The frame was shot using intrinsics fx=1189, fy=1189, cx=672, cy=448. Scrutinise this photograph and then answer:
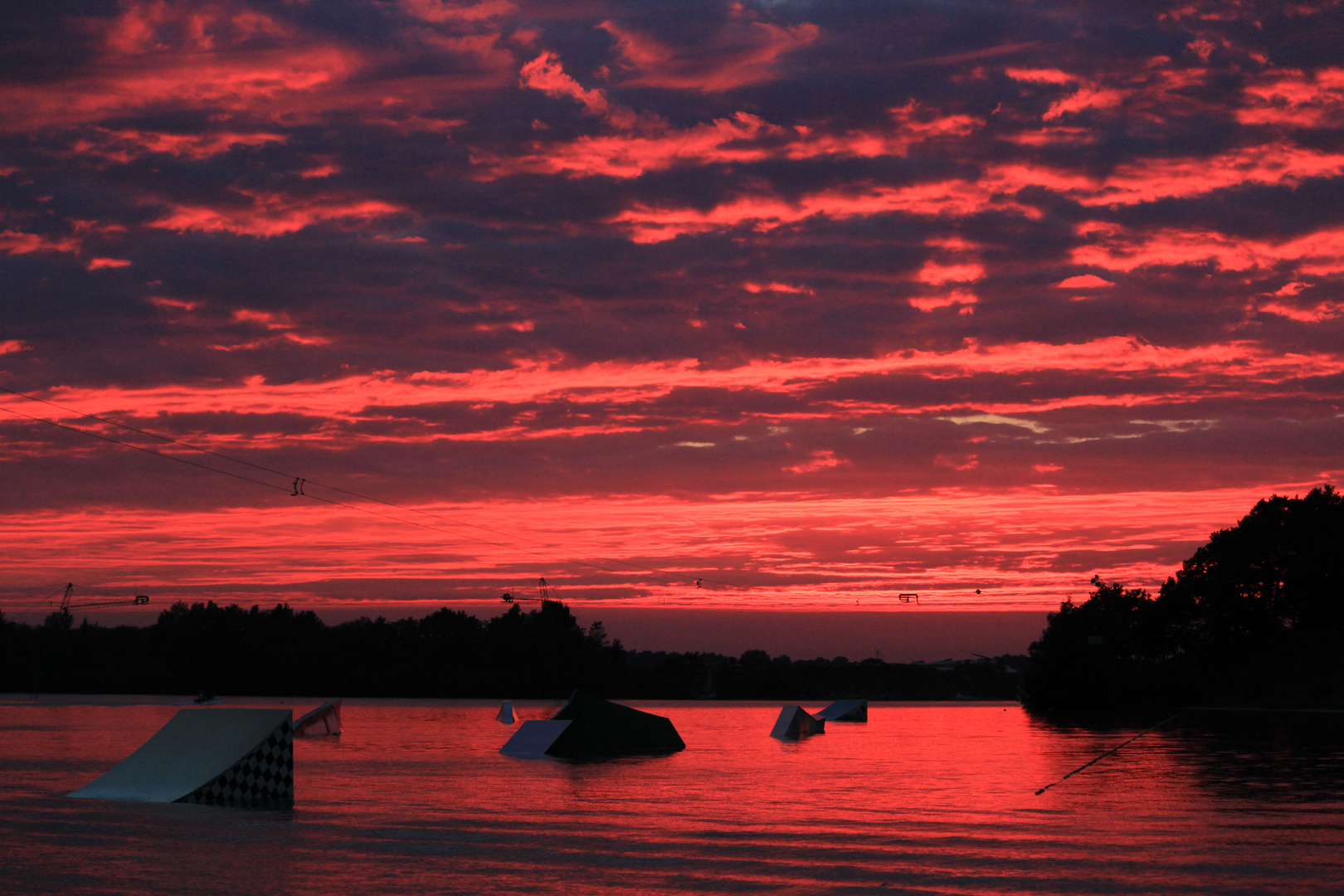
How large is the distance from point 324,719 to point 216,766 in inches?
1619

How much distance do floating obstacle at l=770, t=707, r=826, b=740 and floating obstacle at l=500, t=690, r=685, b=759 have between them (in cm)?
1774

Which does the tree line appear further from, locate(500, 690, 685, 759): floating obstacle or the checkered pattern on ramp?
the checkered pattern on ramp

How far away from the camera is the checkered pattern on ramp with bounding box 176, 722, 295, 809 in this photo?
1073 inches

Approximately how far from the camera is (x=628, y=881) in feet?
55.2

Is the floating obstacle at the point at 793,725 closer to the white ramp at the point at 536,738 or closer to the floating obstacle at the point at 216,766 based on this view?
the white ramp at the point at 536,738

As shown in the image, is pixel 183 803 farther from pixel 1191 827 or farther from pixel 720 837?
pixel 1191 827

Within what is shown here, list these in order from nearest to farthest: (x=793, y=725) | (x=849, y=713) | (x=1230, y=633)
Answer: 1. (x=793, y=725)
2. (x=849, y=713)
3. (x=1230, y=633)

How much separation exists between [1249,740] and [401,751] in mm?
43144

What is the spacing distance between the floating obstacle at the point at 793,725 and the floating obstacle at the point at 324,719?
25782 mm

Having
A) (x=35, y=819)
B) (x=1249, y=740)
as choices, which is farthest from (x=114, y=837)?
(x=1249, y=740)

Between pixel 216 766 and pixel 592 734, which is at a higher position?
Result: pixel 216 766

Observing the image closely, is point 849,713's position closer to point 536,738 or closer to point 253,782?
point 536,738

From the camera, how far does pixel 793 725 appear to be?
7169cm

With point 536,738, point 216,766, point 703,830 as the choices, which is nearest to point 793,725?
point 536,738
